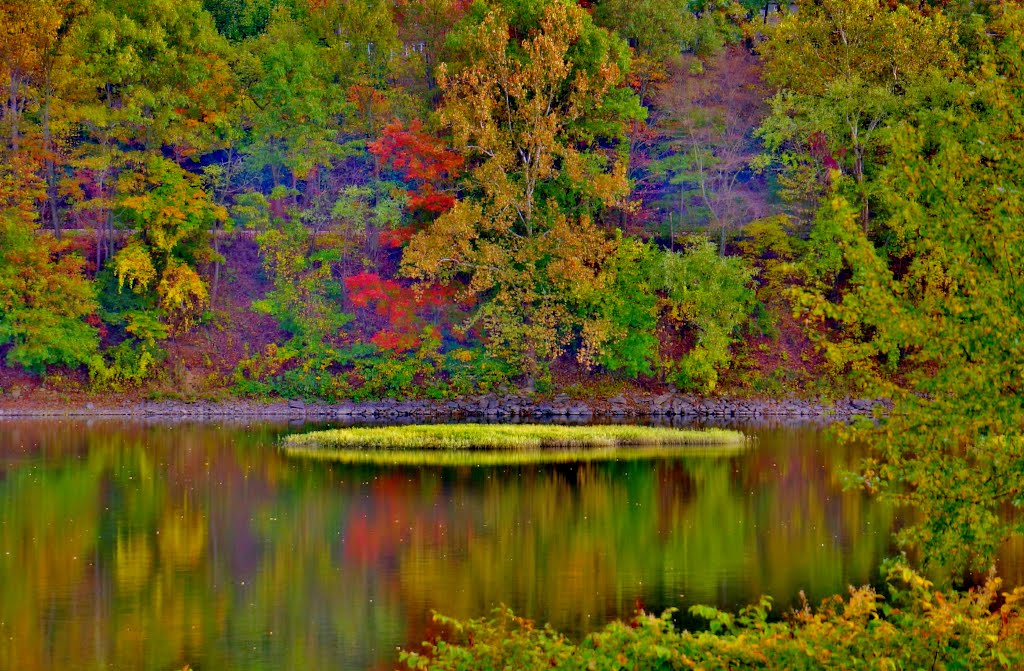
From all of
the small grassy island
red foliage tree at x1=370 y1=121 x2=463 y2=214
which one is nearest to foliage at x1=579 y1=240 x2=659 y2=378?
red foliage tree at x1=370 y1=121 x2=463 y2=214

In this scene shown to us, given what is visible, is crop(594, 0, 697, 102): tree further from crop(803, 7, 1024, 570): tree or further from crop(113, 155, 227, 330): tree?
crop(803, 7, 1024, 570): tree

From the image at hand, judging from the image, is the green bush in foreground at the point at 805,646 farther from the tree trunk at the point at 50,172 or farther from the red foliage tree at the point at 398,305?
the tree trunk at the point at 50,172

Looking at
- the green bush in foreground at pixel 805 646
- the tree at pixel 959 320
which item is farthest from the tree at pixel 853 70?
the green bush in foreground at pixel 805 646

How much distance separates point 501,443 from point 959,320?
2799 cm

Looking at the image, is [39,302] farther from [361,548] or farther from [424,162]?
[361,548]

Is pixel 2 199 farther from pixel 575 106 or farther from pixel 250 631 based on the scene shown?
pixel 250 631

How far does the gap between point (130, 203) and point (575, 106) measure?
18640 millimetres

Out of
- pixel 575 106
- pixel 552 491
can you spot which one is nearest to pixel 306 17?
pixel 575 106

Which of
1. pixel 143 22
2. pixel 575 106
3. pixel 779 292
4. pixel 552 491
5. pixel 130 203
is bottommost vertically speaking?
pixel 552 491

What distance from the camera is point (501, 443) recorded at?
41281 mm

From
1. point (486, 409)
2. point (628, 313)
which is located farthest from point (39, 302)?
point (628, 313)

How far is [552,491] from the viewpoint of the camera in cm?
3186

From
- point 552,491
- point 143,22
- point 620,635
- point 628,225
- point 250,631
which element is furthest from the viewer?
point 628,225

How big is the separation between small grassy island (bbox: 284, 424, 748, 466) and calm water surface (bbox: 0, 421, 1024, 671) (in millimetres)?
2315
